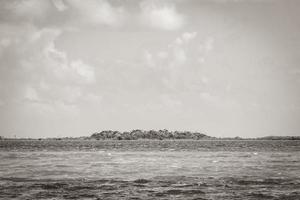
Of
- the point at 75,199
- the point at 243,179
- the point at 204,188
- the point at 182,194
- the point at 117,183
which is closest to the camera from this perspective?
the point at 75,199

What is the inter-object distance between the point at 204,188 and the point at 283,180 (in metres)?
11.3

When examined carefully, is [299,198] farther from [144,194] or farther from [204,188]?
[144,194]

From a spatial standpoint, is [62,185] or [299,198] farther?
[62,185]

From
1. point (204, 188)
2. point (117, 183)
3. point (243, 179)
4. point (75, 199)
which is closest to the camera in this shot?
point (75, 199)

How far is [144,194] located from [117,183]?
9.05 metres

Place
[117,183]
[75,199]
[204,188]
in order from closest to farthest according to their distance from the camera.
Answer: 1. [75,199]
2. [204,188]
3. [117,183]

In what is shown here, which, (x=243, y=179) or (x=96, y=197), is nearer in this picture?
(x=96, y=197)

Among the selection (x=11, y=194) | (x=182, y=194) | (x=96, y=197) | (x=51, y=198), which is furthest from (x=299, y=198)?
(x=11, y=194)

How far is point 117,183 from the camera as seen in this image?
49781 millimetres

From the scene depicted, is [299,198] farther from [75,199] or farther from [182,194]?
[75,199]

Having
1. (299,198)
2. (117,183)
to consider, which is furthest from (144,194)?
(299,198)

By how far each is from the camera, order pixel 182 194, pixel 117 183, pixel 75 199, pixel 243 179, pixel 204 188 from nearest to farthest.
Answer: pixel 75 199 < pixel 182 194 < pixel 204 188 < pixel 117 183 < pixel 243 179

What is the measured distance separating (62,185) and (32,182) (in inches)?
183

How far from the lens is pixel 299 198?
38281mm
